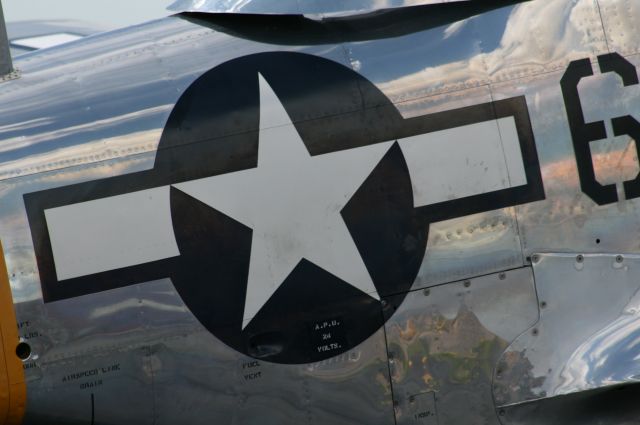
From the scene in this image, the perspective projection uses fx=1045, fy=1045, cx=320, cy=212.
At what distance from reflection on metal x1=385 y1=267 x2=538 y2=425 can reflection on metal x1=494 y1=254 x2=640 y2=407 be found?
0.24 ft

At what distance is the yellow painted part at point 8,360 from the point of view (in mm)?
5301

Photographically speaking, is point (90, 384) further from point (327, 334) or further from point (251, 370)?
point (327, 334)

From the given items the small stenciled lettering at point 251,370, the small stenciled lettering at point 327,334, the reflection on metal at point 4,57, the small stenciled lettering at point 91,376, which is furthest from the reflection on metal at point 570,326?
the reflection on metal at point 4,57

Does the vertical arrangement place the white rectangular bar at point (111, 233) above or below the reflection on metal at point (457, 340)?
above

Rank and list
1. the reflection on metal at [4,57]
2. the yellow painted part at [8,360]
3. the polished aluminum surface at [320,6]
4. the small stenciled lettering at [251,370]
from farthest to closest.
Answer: the reflection on metal at [4,57] → the polished aluminum surface at [320,6] → the small stenciled lettering at [251,370] → the yellow painted part at [8,360]

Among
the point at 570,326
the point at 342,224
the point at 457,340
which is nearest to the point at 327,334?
the point at 342,224

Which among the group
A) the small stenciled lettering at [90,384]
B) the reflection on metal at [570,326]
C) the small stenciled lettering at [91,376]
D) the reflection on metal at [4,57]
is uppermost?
the reflection on metal at [4,57]

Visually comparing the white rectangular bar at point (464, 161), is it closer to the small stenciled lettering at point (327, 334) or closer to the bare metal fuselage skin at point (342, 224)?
the bare metal fuselage skin at point (342, 224)

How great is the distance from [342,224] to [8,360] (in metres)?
1.86

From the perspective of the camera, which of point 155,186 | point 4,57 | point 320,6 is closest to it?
point 155,186

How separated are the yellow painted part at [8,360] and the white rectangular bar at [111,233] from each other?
28cm

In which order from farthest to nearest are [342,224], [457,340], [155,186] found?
1. [457,340]
2. [342,224]
3. [155,186]

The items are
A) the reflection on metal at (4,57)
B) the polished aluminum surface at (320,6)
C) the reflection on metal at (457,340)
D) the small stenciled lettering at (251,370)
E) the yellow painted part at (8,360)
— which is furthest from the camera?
the reflection on metal at (4,57)

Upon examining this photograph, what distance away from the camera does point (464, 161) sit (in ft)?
18.6
